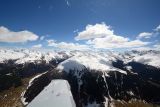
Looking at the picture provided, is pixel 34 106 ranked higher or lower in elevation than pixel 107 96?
higher

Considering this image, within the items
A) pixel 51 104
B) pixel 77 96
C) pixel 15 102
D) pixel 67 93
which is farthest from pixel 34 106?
pixel 15 102

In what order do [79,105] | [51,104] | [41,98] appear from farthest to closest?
[79,105] < [41,98] < [51,104]

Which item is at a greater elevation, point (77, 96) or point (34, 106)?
point (34, 106)

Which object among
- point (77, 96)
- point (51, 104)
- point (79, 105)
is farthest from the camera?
point (77, 96)

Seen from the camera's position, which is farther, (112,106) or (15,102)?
(15,102)

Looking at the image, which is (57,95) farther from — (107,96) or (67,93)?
(107,96)

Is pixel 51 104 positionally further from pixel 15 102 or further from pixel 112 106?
pixel 15 102

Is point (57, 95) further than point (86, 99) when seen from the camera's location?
No

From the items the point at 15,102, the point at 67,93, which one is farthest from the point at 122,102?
the point at 67,93

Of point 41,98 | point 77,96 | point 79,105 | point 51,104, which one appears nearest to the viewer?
point 51,104
